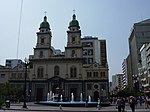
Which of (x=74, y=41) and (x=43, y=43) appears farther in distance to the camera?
(x=43, y=43)

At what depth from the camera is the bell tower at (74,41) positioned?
73250mm

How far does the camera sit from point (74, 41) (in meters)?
74.2

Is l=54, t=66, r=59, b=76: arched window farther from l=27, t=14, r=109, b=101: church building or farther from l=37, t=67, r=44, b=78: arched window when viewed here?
l=37, t=67, r=44, b=78: arched window

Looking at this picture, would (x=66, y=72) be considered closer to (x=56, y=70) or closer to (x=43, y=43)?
Answer: (x=56, y=70)

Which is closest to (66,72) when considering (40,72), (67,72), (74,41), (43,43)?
(67,72)

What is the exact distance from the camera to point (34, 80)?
73.6m

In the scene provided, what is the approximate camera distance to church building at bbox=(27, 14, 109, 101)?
71312 millimetres

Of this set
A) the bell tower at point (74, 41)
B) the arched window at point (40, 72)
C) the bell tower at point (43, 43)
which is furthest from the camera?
the bell tower at point (43, 43)

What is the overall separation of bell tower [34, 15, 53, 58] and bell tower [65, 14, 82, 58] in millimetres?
6509

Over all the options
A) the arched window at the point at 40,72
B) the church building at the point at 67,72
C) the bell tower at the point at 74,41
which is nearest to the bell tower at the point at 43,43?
the church building at the point at 67,72

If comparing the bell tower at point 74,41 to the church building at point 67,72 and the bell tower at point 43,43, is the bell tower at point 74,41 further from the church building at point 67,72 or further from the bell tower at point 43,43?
the bell tower at point 43,43

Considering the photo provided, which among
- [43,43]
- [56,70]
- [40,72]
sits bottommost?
[40,72]

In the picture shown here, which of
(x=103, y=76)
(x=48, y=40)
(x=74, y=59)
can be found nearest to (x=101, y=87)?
(x=103, y=76)

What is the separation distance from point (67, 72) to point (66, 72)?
0.33m
